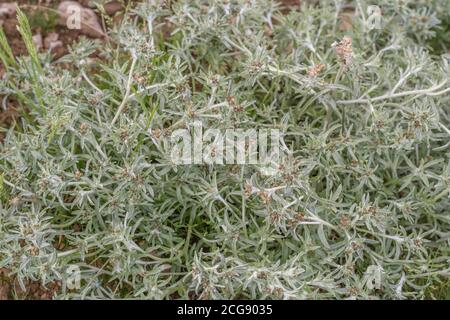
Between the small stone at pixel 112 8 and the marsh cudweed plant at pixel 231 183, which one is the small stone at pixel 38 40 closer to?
the small stone at pixel 112 8

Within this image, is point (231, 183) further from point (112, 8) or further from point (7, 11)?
point (7, 11)

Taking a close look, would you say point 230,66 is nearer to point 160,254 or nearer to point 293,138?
point 293,138

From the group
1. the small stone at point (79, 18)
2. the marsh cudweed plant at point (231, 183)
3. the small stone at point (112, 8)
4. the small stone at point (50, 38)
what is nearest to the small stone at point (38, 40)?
the small stone at point (50, 38)

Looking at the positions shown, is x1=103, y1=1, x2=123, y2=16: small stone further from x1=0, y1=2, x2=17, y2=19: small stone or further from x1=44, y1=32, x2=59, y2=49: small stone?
x1=0, y1=2, x2=17, y2=19: small stone

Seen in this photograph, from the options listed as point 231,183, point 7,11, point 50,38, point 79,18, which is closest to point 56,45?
point 50,38

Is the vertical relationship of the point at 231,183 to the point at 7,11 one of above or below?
below

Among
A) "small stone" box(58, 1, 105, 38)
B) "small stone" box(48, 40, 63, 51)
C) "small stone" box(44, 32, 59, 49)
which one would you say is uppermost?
"small stone" box(58, 1, 105, 38)

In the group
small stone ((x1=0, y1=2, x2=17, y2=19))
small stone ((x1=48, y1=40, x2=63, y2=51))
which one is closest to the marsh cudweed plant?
small stone ((x1=48, y1=40, x2=63, y2=51))

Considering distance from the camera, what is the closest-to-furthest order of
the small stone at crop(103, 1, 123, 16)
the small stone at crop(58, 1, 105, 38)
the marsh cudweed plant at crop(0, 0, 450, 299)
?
the marsh cudweed plant at crop(0, 0, 450, 299) < the small stone at crop(58, 1, 105, 38) < the small stone at crop(103, 1, 123, 16)
